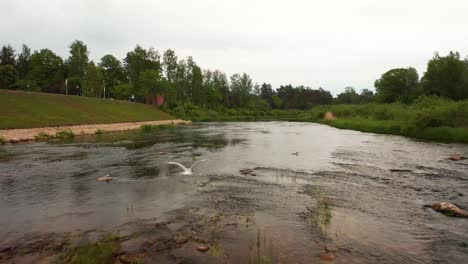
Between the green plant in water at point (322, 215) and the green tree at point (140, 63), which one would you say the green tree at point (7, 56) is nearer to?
the green tree at point (140, 63)

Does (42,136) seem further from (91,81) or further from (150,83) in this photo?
(150,83)

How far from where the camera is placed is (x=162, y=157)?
24.7 m

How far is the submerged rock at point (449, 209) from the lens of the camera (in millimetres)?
10961

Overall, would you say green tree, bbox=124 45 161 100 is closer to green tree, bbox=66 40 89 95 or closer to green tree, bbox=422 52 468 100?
green tree, bbox=66 40 89 95

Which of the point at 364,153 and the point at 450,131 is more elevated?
the point at 450,131

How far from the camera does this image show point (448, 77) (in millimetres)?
74812

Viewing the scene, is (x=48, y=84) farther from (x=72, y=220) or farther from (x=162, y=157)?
(x=72, y=220)

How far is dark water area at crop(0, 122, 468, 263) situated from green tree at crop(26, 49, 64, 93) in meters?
90.3

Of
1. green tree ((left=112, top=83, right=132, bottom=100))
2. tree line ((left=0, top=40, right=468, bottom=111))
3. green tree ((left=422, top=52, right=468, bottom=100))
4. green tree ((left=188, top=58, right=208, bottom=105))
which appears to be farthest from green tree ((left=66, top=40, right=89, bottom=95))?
green tree ((left=422, top=52, right=468, bottom=100))

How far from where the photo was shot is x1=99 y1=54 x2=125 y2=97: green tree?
12181 centimetres

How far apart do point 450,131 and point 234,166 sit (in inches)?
A: 1056

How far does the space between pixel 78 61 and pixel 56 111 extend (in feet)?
154

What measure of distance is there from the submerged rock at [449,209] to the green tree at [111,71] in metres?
125

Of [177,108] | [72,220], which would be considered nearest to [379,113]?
[72,220]
